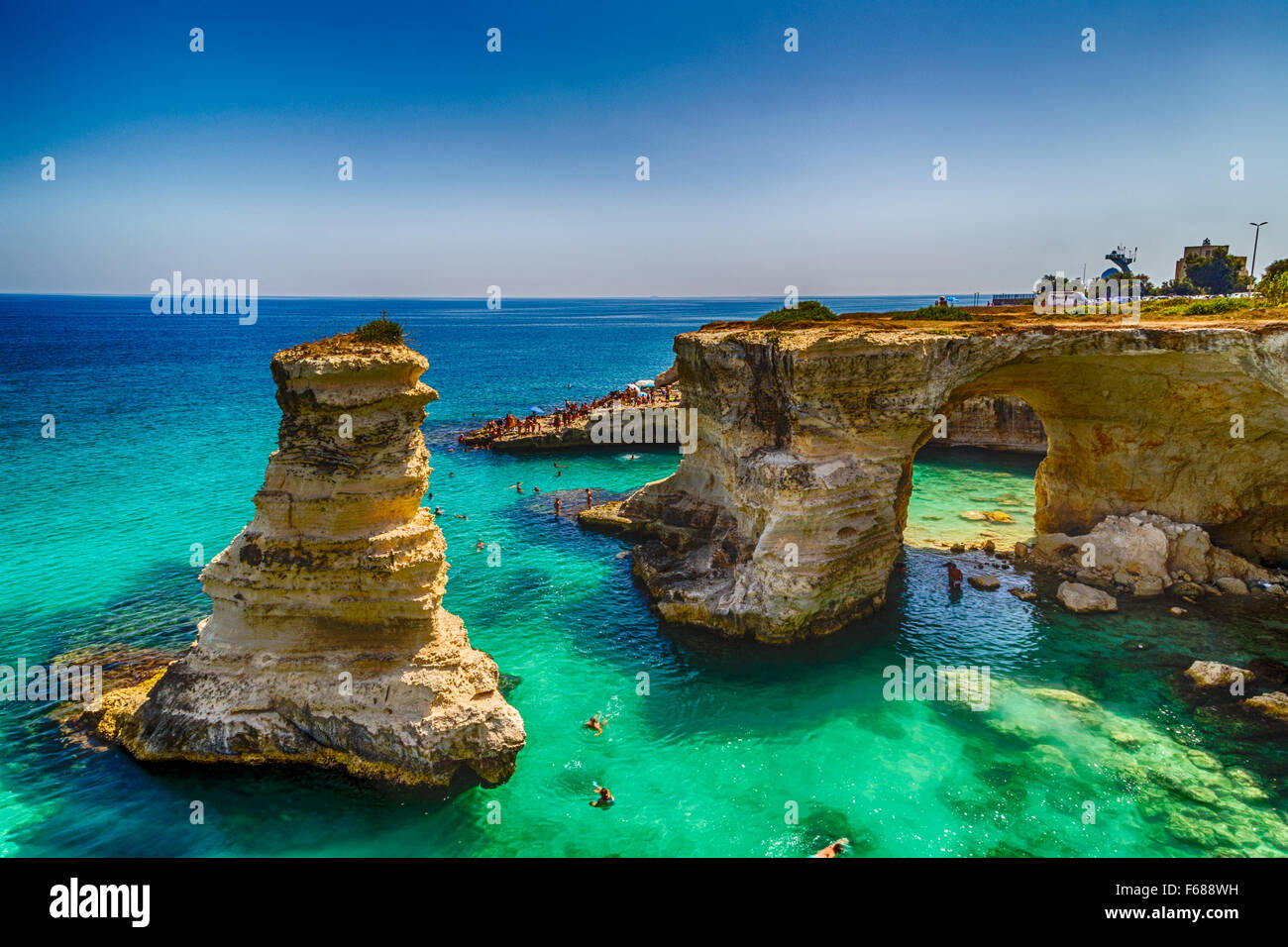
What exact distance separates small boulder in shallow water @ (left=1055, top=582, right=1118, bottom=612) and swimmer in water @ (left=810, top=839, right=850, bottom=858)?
14.0m

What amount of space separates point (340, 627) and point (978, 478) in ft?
115

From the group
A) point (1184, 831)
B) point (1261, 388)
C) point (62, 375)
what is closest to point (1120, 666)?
point (1184, 831)

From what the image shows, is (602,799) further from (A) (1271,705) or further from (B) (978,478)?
(B) (978,478)

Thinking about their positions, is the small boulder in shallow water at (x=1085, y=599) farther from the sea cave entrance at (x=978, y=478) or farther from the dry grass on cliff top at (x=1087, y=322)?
the dry grass on cliff top at (x=1087, y=322)

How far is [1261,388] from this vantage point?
1950cm

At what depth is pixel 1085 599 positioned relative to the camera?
72.7ft

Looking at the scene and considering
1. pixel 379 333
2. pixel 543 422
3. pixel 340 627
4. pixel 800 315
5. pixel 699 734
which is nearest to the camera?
pixel 340 627

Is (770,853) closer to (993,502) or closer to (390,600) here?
(390,600)

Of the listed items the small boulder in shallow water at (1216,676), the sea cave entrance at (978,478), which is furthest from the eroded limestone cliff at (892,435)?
the small boulder in shallow water at (1216,676)

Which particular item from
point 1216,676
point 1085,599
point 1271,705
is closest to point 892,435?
point 1085,599

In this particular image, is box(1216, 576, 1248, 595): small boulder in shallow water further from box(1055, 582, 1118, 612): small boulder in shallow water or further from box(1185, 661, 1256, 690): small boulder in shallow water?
box(1185, 661, 1256, 690): small boulder in shallow water

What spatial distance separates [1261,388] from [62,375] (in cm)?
10541
